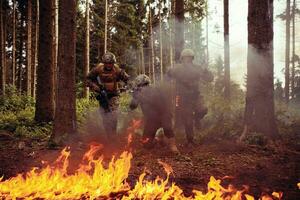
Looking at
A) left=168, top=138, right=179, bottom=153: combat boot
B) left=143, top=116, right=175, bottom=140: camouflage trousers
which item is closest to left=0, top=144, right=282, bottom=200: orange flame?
left=168, top=138, right=179, bottom=153: combat boot

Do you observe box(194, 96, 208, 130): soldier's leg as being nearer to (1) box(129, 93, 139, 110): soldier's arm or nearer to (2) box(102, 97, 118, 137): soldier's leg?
Answer: (1) box(129, 93, 139, 110): soldier's arm

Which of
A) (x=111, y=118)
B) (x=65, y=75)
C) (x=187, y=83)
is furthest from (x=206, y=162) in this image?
(x=65, y=75)

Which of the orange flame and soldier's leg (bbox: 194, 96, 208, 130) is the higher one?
soldier's leg (bbox: 194, 96, 208, 130)

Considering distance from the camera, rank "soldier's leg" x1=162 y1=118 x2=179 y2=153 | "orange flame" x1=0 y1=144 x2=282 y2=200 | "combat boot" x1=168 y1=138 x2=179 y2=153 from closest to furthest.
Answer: "orange flame" x1=0 y1=144 x2=282 y2=200 < "combat boot" x1=168 y1=138 x2=179 y2=153 < "soldier's leg" x1=162 y1=118 x2=179 y2=153

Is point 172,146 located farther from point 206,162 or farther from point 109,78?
point 109,78

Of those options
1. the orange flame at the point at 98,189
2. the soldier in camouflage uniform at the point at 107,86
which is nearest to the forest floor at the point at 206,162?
the orange flame at the point at 98,189

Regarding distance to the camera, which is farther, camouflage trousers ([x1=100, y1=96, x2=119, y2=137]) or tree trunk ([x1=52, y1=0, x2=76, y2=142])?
camouflage trousers ([x1=100, y1=96, x2=119, y2=137])

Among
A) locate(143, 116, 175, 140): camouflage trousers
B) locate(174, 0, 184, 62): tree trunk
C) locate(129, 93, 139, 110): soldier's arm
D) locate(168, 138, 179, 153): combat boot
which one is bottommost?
locate(168, 138, 179, 153): combat boot

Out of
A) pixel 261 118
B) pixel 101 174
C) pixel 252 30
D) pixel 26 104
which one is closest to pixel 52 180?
pixel 101 174

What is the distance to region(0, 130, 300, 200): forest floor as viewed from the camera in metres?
6.26

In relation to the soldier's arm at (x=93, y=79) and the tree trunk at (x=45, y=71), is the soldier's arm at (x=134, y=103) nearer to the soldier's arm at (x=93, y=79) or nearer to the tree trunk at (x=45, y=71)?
the soldier's arm at (x=93, y=79)

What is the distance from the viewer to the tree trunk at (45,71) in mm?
12305

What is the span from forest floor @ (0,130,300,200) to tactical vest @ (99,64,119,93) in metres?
1.59

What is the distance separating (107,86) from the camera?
32.4 feet
